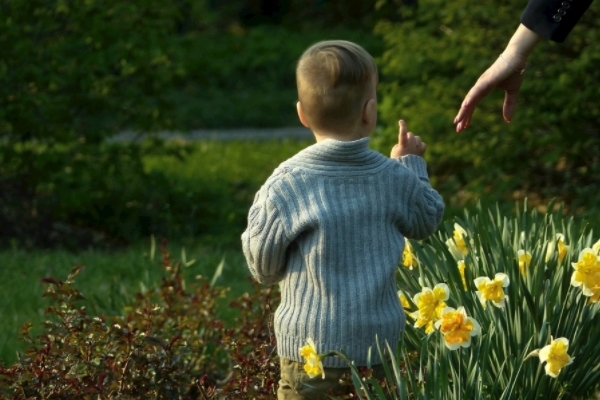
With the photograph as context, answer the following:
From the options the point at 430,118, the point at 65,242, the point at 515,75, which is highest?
the point at 515,75

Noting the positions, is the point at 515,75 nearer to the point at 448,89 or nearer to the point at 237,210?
the point at 448,89

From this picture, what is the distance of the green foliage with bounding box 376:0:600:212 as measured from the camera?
6895mm

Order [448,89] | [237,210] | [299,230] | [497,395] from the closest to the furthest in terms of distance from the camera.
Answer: [299,230], [497,395], [448,89], [237,210]

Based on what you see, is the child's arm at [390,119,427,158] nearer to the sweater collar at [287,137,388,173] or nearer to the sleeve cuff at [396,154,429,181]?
the sleeve cuff at [396,154,429,181]

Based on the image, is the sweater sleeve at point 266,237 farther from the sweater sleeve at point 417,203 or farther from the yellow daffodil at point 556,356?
the yellow daffodil at point 556,356

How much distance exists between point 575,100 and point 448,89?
905mm

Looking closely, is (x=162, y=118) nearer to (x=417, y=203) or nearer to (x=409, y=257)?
(x=409, y=257)

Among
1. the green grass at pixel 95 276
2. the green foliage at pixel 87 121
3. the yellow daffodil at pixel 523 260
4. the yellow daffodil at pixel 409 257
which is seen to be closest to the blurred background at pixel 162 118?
the green foliage at pixel 87 121

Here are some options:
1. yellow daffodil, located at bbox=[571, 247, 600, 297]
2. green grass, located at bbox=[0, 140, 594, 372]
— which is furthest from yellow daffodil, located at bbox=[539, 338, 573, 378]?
green grass, located at bbox=[0, 140, 594, 372]

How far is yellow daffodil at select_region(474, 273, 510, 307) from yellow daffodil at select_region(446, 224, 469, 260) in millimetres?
602

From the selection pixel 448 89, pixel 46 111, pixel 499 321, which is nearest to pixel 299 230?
pixel 499 321

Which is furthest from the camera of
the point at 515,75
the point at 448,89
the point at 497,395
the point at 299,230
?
the point at 448,89

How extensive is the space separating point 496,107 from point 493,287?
471cm

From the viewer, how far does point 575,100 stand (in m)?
6.69
